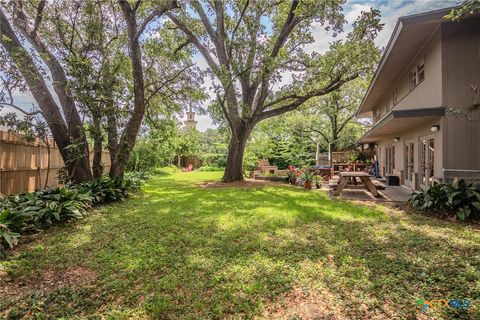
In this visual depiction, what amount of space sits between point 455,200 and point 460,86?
3471 millimetres

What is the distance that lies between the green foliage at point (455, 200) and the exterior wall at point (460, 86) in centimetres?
124

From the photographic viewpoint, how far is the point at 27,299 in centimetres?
309

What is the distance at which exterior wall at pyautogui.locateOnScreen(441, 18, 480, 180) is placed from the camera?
24.1 feet

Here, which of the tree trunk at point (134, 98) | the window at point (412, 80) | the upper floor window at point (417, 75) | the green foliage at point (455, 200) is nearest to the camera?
the green foliage at point (455, 200)

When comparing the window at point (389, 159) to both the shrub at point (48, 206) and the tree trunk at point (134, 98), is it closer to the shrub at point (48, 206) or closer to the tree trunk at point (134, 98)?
the tree trunk at point (134, 98)

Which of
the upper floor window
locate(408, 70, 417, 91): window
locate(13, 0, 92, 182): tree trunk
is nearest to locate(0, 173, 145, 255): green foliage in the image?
locate(13, 0, 92, 182): tree trunk

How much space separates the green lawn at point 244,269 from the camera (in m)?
2.91

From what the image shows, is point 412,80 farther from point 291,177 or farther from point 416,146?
point 291,177

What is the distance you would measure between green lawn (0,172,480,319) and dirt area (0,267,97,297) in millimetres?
12

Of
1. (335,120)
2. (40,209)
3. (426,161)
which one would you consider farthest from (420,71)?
(335,120)

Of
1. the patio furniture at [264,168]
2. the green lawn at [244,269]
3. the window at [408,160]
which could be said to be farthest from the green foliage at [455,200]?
the patio furniture at [264,168]

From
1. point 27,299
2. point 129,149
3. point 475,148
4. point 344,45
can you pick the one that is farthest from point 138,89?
point 475,148

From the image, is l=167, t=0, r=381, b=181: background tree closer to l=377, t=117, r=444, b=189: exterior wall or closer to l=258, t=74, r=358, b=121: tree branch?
l=258, t=74, r=358, b=121: tree branch

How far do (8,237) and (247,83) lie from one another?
37.6 feet
